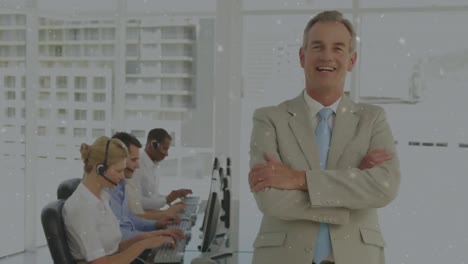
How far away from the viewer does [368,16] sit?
274 inches

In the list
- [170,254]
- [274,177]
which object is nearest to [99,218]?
[170,254]

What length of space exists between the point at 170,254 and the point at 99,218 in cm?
41

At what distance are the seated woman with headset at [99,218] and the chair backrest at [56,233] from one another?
0.04 m

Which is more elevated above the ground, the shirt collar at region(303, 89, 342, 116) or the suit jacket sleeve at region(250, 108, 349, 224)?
the shirt collar at region(303, 89, 342, 116)

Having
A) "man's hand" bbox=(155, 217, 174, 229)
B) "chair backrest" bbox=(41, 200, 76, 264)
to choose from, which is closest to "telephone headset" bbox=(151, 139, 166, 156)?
"man's hand" bbox=(155, 217, 174, 229)

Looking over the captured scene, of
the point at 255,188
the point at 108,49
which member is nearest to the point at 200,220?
the point at 255,188

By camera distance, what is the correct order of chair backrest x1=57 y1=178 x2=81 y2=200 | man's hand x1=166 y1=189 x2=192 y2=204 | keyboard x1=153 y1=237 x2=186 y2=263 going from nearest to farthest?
1. keyboard x1=153 y1=237 x2=186 y2=263
2. chair backrest x1=57 y1=178 x2=81 y2=200
3. man's hand x1=166 y1=189 x2=192 y2=204

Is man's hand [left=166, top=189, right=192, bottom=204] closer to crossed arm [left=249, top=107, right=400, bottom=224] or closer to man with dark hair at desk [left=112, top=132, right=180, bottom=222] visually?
man with dark hair at desk [left=112, top=132, right=180, bottom=222]

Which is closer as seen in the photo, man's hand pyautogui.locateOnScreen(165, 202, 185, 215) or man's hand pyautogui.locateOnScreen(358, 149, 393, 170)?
man's hand pyautogui.locateOnScreen(358, 149, 393, 170)

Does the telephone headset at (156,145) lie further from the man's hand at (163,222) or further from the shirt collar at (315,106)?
the shirt collar at (315,106)

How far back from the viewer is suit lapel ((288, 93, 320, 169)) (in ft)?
5.16

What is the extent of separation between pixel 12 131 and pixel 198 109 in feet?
6.92

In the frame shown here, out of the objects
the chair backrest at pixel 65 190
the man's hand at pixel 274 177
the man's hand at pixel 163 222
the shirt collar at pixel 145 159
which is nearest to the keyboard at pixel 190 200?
the shirt collar at pixel 145 159

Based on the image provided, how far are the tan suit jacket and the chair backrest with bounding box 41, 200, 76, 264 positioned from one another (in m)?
1.18
